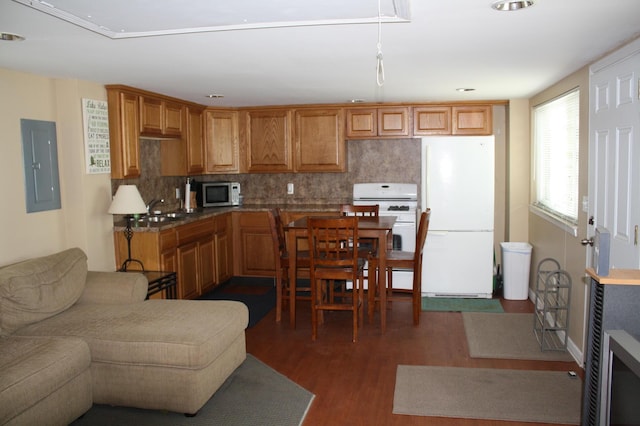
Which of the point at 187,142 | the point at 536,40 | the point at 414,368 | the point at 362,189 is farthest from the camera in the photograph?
the point at 362,189

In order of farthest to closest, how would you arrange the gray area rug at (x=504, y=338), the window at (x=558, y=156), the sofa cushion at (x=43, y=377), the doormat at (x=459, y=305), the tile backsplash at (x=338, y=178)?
the tile backsplash at (x=338, y=178) → the doormat at (x=459, y=305) → the window at (x=558, y=156) → the gray area rug at (x=504, y=338) → the sofa cushion at (x=43, y=377)

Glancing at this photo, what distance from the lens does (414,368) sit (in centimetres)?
390

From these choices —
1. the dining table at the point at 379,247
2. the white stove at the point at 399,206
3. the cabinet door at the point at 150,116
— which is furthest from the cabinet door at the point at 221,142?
the dining table at the point at 379,247

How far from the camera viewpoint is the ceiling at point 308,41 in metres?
2.47

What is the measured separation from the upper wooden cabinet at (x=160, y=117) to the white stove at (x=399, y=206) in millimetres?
2137

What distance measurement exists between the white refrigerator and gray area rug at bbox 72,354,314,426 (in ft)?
8.81

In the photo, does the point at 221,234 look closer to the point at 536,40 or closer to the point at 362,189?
the point at 362,189

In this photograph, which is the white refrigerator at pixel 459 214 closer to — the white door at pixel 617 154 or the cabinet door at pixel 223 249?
the white door at pixel 617 154

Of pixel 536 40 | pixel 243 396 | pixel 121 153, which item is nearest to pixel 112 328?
pixel 243 396

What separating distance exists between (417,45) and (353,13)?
828mm

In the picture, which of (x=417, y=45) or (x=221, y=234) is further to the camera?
(x=221, y=234)

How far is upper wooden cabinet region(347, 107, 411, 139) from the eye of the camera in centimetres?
628

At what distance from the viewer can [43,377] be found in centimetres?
276

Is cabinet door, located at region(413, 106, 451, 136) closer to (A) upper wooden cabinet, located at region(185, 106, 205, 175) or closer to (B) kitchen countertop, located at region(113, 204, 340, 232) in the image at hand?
(B) kitchen countertop, located at region(113, 204, 340, 232)
